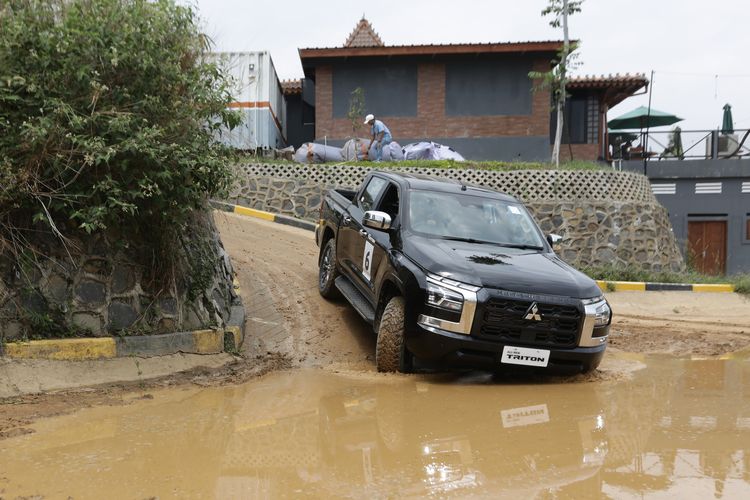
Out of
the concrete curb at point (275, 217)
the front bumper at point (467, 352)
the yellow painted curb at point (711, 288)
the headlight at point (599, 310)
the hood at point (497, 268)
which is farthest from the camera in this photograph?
the concrete curb at point (275, 217)

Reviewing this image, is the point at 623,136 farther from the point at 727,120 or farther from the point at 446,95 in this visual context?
the point at 446,95

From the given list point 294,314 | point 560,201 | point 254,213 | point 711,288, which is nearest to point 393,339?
point 294,314

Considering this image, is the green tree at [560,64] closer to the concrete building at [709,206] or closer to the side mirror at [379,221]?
the concrete building at [709,206]

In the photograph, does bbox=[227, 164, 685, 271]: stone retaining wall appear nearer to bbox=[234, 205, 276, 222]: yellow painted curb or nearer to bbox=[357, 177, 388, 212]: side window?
bbox=[234, 205, 276, 222]: yellow painted curb

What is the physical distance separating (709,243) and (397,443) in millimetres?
19653

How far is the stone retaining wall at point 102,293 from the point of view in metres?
5.77

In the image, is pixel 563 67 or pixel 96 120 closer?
pixel 96 120

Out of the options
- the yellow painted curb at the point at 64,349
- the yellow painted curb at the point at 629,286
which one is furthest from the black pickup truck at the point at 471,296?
the yellow painted curb at the point at 629,286

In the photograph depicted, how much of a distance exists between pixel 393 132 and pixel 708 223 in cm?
973

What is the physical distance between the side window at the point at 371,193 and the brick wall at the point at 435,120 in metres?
13.2

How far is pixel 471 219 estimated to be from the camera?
23.6 ft

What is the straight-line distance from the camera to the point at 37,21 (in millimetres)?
5832

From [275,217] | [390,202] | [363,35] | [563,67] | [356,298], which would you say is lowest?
[356,298]

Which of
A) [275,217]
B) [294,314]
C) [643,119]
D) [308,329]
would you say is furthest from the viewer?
[643,119]
